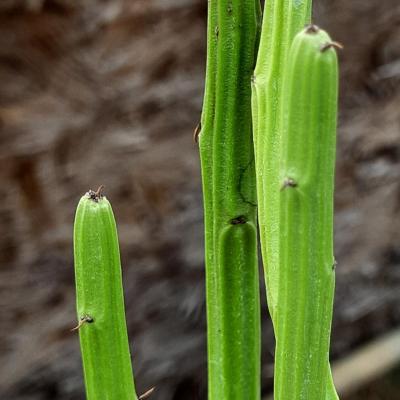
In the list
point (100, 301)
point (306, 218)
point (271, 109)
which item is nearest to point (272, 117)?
point (271, 109)

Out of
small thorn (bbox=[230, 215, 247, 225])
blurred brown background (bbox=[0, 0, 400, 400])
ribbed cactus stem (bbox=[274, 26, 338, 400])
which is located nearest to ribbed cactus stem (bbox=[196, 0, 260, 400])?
small thorn (bbox=[230, 215, 247, 225])

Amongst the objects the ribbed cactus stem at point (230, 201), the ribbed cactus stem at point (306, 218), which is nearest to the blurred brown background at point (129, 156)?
the ribbed cactus stem at point (230, 201)

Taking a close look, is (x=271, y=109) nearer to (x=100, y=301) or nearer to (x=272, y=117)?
(x=272, y=117)

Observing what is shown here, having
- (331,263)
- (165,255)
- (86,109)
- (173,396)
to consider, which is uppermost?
(86,109)

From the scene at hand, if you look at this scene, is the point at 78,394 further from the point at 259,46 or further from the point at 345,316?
the point at 259,46

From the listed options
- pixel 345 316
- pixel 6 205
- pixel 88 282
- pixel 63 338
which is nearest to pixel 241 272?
pixel 88 282

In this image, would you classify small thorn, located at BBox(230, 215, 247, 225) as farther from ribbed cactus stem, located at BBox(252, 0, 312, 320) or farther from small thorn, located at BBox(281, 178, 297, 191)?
small thorn, located at BBox(281, 178, 297, 191)

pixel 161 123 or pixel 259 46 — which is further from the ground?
pixel 161 123
